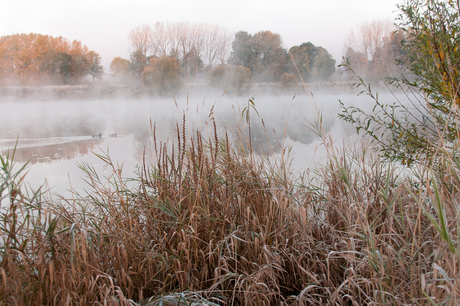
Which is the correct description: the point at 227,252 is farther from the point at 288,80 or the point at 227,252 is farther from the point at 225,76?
the point at 288,80

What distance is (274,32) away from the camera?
8828 mm

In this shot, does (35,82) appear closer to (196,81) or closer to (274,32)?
(196,81)

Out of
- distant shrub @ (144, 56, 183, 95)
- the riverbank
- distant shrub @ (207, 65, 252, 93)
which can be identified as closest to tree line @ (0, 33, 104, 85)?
the riverbank

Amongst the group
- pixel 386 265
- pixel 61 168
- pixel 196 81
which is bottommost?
pixel 61 168

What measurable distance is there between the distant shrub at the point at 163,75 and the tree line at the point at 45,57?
1.57 m

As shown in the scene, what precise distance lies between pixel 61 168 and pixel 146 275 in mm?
2935

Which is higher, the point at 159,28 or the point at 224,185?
the point at 159,28

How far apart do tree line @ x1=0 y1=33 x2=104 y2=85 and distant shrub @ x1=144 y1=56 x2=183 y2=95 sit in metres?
1.57

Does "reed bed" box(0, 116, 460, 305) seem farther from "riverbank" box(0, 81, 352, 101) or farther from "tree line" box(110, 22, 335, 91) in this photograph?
"riverbank" box(0, 81, 352, 101)

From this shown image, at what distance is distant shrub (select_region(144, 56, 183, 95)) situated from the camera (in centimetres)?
877

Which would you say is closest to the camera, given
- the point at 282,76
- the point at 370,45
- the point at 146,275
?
the point at 146,275

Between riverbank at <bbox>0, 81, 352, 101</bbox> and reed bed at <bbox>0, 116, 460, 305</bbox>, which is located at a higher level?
riverbank at <bbox>0, 81, 352, 101</bbox>

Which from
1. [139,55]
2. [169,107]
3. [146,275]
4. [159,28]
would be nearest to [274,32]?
[159,28]

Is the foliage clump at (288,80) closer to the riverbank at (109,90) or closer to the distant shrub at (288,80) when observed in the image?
the distant shrub at (288,80)
